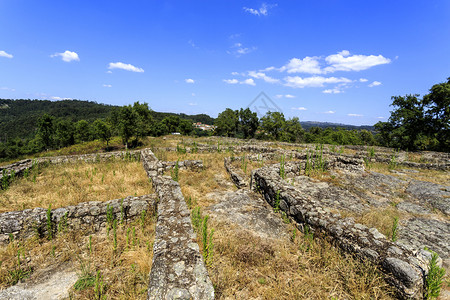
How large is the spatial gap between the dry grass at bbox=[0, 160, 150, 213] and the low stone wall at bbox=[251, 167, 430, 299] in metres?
5.40

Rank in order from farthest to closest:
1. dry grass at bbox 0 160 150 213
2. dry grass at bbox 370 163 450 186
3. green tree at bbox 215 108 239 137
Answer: green tree at bbox 215 108 239 137
dry grass at bbox 370 163 450 186
dry grass at bbox 0 160 150 213

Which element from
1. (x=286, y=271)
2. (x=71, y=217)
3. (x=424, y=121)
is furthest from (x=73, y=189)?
(x=424, y=121)

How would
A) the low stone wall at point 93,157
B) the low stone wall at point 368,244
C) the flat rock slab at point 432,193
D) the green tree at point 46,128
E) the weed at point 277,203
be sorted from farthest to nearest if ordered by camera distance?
the green tree at point 46,128
the low stone wall at point 93,157
the flat rock slab at point 432,193
the weed at point 277,203
the low stone wall at point 368,244

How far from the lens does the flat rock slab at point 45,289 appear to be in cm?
317

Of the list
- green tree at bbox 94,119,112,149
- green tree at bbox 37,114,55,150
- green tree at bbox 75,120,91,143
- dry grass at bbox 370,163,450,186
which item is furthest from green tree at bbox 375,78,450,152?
green tree at bbox 75,120,91,143

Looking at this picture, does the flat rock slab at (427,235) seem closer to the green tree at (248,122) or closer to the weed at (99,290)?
the weed at (99,290)

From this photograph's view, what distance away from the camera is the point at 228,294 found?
3.17 metres

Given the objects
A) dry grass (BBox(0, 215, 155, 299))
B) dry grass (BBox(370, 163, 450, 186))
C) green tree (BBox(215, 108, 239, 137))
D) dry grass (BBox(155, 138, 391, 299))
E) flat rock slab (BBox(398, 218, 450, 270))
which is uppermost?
green tree (BBox(215, 108, 239, 137))

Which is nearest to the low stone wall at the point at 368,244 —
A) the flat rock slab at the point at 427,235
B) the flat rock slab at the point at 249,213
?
the flat rock slab at the point at 249,213

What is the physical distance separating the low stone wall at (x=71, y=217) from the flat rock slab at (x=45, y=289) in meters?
1.59

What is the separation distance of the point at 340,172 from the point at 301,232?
744 centimetres

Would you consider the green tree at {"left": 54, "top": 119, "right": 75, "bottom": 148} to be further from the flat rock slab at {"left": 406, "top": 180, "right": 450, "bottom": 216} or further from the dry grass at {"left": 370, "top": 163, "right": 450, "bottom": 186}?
the flat rock slab at {"left": 406, "top": 180, "right": 450, "bottom": 216}

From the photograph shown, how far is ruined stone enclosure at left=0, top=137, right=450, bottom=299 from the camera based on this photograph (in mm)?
3094

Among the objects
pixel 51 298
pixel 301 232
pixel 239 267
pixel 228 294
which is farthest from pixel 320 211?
pixel 51 298
